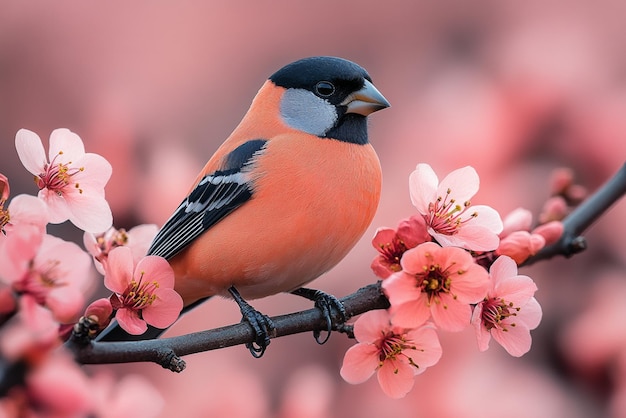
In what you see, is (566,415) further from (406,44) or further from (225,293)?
(406,44)

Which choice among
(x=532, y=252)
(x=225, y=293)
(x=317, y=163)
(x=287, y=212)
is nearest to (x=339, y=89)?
(x=317, y=163)

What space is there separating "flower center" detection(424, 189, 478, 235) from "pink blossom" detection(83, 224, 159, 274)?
0.67 metres

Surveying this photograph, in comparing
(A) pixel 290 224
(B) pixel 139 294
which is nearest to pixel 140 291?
(B) pixel 139 294

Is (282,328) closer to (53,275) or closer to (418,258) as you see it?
(418,258)

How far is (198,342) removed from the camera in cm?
161

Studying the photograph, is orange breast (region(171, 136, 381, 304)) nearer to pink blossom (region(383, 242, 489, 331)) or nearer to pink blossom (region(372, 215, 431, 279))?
pink blossom (region(372, 215, 431, 279))

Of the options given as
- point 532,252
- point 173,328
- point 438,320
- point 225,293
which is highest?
point 532,252

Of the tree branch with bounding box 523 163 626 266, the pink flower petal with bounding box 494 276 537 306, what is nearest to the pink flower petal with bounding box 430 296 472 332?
the pink flower petal with bounding box 494 276 537 306

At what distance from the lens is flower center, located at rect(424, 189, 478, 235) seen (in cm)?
171

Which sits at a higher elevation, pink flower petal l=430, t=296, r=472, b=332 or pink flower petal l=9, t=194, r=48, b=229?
pink flower petal l=9, t=194, r=48, b=229

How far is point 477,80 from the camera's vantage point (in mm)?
3695

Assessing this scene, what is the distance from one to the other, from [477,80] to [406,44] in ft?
4.92

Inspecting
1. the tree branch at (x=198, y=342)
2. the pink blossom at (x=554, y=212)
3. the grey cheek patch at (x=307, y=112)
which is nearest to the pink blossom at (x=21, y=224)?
the tree branch at (x=198, y=342)

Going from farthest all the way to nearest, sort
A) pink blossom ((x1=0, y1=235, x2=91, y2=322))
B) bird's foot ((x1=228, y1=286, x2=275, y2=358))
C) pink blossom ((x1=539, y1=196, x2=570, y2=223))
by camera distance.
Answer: pink blossom ((x1=539, y1=196, x2=570, y2=223)) → bird's foot ((x1=228, y1=286, x2=275, y2=358)) → pink blossom ((x1=0, y1=235, x2=91, y2=322))
